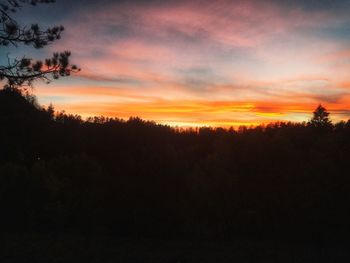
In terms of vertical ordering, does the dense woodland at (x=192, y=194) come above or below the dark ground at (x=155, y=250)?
above

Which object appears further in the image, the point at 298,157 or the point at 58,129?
the point at 58,129

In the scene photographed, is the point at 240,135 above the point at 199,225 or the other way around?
above

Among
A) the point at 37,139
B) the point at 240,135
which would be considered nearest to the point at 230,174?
the point at 240,135

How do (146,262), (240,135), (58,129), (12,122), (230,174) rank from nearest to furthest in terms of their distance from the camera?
(146,262) → (230,174) → (240,135) → (12,122) → (58,129)

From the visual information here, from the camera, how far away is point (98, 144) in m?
32.2

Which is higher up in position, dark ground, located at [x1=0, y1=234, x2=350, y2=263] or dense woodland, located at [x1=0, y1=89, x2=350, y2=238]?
dense woodland, located at [x1=0, y1=89, x2=350, y2=238]

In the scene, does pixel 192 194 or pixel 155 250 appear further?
pixel 192 194

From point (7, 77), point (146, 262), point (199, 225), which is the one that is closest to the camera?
point (7, 77)

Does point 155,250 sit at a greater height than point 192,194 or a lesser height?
lesser

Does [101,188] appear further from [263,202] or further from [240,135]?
[240,135]

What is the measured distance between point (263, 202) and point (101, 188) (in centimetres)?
616

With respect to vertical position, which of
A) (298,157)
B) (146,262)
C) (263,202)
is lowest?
(146,262)

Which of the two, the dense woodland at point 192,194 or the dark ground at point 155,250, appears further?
the dense woodland at point 192,194

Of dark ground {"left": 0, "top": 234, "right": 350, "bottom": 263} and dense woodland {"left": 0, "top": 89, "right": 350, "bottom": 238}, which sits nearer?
dark ground {"left": 0, "top": 234, "right": 350, "bottom": 263}
